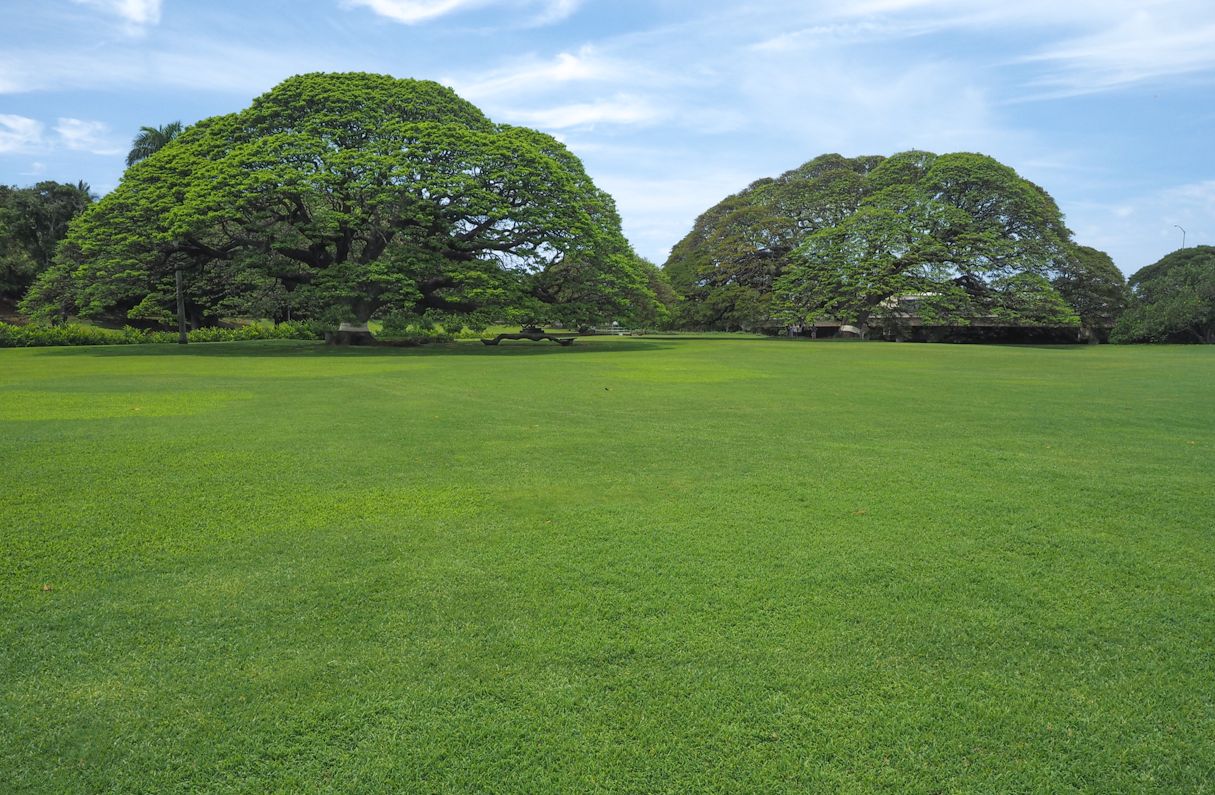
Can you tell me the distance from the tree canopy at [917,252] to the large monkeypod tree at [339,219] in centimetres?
1908

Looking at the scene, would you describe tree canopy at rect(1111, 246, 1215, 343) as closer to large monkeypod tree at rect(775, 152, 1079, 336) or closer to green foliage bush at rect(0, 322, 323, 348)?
large monkeypod tree at rect(775, 152, 1079, 336)

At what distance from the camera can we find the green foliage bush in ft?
91.5

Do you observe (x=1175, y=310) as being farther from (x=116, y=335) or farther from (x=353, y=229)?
(x=116, y=335)

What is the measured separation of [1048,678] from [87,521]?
18.2ft

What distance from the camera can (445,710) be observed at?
2.53m

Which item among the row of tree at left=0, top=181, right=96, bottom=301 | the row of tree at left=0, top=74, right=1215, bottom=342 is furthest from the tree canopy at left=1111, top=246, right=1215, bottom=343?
the row of tree at left=0, top=181, right=96, bottom=301

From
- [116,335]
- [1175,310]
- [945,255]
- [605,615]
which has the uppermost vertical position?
[945,255]

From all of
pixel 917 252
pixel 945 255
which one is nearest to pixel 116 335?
pixel 917 252

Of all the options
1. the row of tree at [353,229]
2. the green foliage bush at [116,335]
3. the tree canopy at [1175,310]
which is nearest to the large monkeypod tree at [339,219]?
the row of tree at [353,229]

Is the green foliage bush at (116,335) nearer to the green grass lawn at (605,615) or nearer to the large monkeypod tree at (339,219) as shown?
the large monkeypod tree at (339,219)

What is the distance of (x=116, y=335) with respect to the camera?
103 feet

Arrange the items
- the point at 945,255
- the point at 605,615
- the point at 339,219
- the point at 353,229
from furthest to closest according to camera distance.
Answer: the point at 945,255, the point at 353,229, the point at 339,219, the point at 605,615

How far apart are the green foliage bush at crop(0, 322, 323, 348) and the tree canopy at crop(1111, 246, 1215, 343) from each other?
→ 4649cm

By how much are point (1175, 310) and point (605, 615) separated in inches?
1986
